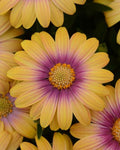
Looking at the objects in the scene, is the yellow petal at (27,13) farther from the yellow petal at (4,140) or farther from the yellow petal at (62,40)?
the yellow petal at (4,140)

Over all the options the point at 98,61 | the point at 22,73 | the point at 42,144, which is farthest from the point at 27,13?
the point at 42,144

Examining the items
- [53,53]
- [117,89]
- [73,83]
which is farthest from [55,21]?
[117,89]

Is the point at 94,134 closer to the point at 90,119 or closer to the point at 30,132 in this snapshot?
the point at 90,119

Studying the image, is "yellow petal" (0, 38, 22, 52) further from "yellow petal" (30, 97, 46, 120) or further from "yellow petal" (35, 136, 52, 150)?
"yellow petal" (35, 136, 52, 150)

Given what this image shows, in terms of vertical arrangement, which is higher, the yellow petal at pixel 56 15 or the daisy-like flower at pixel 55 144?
the yellow petal at pixel 56 15

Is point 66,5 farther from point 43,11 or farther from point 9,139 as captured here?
point 9,139

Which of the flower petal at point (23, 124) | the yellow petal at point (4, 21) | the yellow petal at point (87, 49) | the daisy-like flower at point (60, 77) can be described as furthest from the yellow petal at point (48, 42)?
the flower petal at point (23, 124)

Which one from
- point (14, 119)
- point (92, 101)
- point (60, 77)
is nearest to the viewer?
point (92, 101)

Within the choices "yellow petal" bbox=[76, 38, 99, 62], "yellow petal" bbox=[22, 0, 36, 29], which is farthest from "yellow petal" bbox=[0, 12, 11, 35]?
"yellow petal" bbox=[76, 38, 99, 62]
